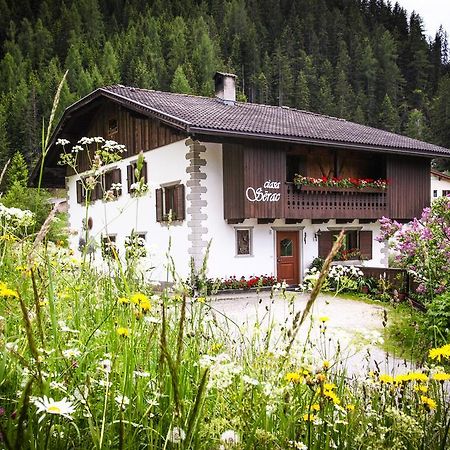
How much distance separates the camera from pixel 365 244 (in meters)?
18.9

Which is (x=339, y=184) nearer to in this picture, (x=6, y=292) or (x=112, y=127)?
(x=112, y=127)

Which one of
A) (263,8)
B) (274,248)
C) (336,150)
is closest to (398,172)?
(336,150)

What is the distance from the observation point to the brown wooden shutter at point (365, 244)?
18828mm

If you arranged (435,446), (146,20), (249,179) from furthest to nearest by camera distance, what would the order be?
(146,20) < (249,179) < (435,446)

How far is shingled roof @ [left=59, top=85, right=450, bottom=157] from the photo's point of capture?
14680 millimetres

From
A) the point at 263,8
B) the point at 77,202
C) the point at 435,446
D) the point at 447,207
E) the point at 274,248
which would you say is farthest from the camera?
the point at 263,8

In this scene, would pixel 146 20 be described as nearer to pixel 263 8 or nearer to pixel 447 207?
pixel 263 8

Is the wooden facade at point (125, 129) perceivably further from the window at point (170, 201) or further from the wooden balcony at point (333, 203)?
the wooden balcony at point (333, 203)

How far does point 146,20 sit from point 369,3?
56.1 meters

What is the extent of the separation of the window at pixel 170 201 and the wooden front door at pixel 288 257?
3411 mm

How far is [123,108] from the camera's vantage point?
18641 millimetres

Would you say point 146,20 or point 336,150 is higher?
point 146,20

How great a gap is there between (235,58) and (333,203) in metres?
66.7

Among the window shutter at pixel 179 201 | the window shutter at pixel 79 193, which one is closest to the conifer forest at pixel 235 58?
the window shutter at pixel 79 193
